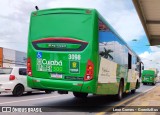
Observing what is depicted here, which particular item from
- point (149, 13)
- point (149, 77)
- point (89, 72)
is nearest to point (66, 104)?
point (89, 72)

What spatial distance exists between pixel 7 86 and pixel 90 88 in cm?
740

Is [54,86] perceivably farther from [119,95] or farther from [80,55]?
[119,95]

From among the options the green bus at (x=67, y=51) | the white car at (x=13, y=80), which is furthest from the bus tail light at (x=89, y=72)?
the white car at (x=13, y=80)

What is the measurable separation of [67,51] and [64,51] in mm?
111

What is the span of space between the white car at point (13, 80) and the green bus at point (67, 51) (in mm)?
5681

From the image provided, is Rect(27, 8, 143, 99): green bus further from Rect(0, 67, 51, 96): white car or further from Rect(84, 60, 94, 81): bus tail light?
Rect(0, 67, 51, 96): white car

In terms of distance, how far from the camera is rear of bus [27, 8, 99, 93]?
10508 mm

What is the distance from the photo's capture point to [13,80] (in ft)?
55.4

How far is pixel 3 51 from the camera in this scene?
59.3 meters

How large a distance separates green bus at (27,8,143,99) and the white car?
568cm

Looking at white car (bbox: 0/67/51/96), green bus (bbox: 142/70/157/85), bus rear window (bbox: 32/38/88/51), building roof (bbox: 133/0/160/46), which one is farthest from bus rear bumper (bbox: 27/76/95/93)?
green bus (bbox: 142/70/157/85)

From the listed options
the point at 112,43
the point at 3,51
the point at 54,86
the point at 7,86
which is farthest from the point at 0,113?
the point at 3,51


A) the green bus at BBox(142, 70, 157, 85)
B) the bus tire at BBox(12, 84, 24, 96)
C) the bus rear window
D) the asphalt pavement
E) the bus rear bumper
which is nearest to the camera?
the bus rear bumper

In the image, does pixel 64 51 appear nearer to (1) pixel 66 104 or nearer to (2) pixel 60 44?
(2) pixel 60 44
